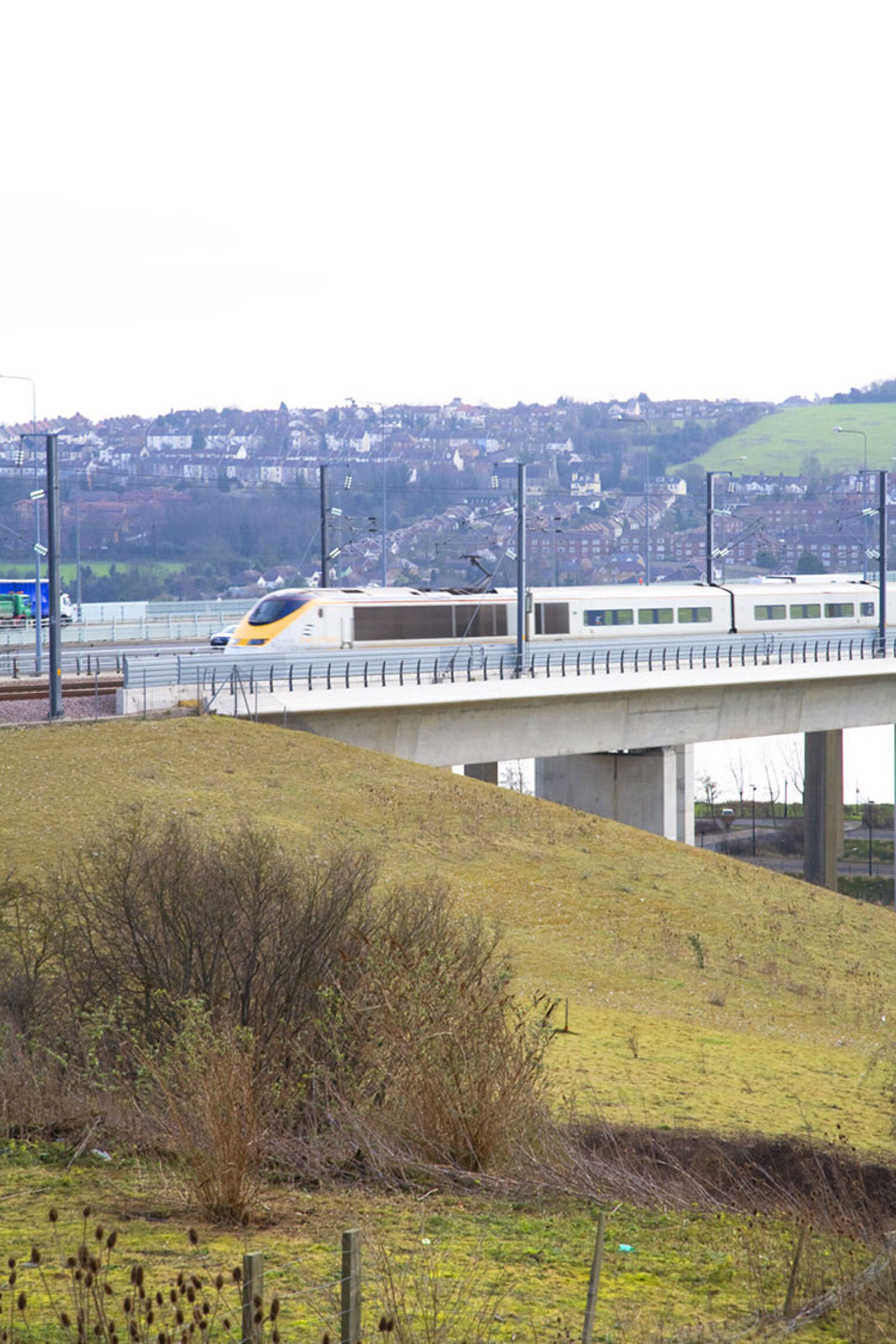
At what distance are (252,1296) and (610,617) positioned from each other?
43197mm

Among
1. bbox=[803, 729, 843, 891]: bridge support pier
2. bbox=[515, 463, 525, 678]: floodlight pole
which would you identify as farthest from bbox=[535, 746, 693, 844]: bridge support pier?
bbox=[803, 729, 843, 891]: bridge support pier

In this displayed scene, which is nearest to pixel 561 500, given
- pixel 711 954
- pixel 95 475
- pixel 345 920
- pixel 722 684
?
pixel 95 475

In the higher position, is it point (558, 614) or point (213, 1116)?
point (558, 614)

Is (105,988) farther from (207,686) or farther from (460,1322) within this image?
(207,686)

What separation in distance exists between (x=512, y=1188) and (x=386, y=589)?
35855 mm

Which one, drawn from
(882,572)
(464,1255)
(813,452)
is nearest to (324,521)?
(882,572)

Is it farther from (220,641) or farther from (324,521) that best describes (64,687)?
(324,521)

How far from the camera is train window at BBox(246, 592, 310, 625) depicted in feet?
138

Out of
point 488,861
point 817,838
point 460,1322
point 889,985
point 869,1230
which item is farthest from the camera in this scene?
point 817,838

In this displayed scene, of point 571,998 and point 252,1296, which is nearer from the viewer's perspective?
point 252,1296

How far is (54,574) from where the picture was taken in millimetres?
32594

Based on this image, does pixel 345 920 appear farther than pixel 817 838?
No

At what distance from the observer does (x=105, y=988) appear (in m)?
12.6

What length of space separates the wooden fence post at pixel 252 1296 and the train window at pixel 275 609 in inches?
1426
